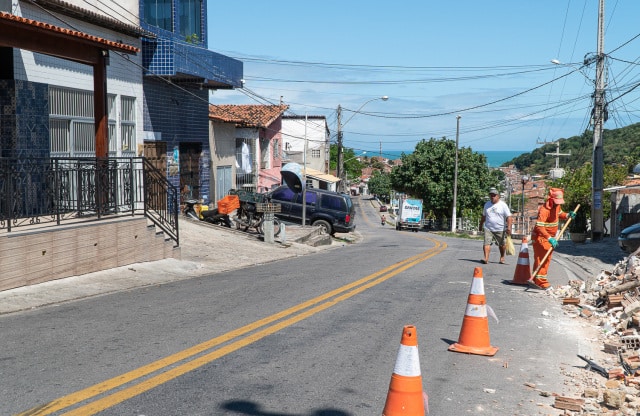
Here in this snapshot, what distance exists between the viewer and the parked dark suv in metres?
29.5

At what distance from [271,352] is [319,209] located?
22.6 meters

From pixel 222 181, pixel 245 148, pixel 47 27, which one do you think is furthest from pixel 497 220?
pixel 245 148

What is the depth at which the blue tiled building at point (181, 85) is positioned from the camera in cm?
2133

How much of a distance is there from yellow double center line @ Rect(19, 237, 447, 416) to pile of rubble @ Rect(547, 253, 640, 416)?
321 cm

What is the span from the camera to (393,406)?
5035mm

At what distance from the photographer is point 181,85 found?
937 inches

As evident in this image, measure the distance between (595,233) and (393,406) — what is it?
1121 inches

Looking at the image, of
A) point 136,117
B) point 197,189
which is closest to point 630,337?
point 136,117

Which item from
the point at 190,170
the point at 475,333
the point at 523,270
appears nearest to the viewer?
the point at 475,333

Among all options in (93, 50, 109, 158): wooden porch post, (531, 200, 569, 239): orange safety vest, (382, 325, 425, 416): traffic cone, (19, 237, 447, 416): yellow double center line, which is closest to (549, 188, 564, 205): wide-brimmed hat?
(531, 200, 569, 239): orange safety vest

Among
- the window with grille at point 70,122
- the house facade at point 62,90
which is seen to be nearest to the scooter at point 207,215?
the house facade at point 62,90

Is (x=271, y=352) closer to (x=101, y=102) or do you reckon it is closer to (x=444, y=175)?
(x=101, y=102)

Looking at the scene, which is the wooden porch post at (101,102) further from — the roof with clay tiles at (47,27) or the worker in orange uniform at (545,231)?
the worker in orange uniform at (545,231)

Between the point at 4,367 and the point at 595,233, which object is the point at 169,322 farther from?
the point at 595,233
